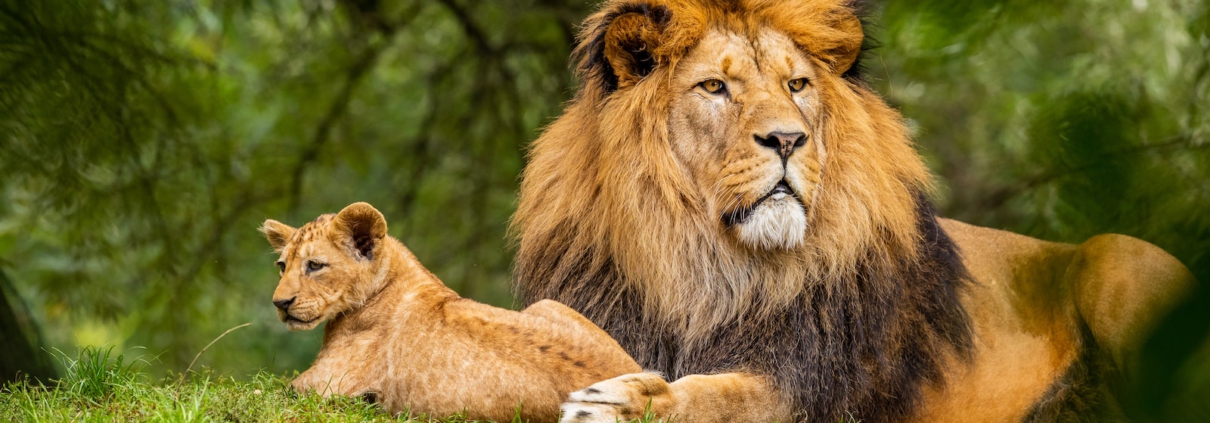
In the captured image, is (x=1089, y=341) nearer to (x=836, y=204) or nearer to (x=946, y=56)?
(x=836, y=204)

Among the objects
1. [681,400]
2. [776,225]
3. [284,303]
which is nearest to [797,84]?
[776,225]

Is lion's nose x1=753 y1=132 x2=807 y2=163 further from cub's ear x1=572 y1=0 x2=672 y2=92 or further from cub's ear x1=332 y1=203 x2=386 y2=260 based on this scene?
cub's ear x1=332 y1=203 x2=386 y2=260

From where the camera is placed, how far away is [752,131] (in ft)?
11.4

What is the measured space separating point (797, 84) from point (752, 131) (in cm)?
44

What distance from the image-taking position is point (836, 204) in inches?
150

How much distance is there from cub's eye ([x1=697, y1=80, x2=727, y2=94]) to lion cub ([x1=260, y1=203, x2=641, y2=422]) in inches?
34.4

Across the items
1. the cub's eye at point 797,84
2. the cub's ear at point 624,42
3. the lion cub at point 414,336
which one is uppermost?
the cub's ear at point 624,42

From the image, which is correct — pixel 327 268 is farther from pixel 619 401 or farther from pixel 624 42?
pixel 624 42

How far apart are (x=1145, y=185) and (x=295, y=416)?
291cm

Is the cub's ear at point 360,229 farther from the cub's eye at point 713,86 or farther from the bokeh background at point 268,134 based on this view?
the cub's eye at point 713,86

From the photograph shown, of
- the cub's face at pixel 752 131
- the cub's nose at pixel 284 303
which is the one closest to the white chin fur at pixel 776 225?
the cub's face at pixel 752 131

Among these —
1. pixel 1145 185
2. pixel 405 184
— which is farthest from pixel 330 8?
pixel 1145 185

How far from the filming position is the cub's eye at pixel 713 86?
3709 millimetres

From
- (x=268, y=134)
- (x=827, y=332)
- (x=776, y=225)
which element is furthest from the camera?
(x=268, y=134)
